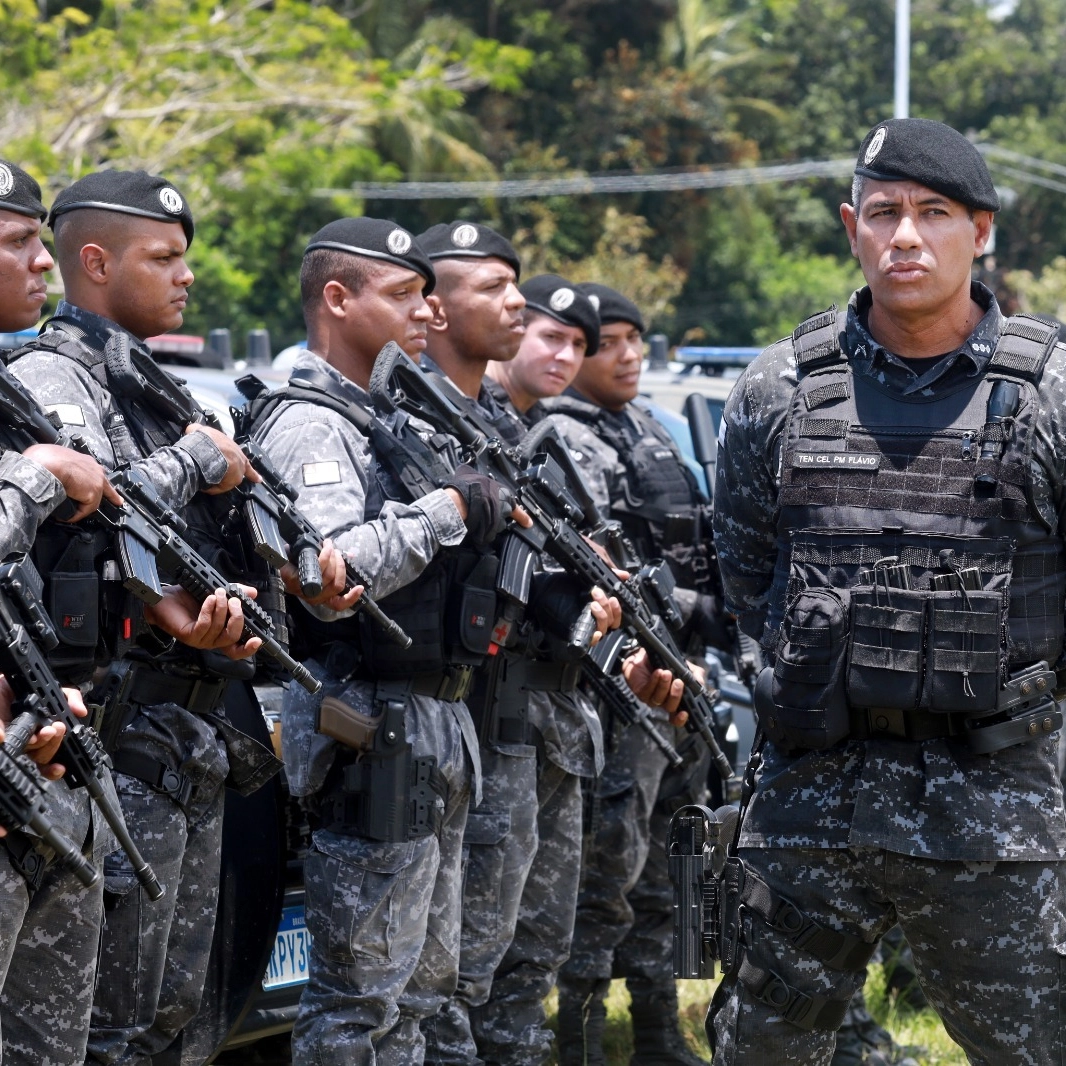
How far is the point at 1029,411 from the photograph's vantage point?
3.23 meters

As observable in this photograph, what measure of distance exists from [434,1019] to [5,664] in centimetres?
183

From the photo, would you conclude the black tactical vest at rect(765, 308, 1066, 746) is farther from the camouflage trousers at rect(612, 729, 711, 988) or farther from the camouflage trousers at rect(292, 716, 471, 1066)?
the camouflage trousers at rect(612, 729, 711, 988)

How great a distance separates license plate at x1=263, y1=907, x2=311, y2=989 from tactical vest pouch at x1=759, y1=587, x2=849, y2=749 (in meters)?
1.44

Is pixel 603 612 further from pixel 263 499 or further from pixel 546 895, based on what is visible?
pixel 263 499

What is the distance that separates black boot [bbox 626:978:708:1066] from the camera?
5152 millimetres

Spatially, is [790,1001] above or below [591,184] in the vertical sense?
above

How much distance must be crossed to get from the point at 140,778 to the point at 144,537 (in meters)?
0.55

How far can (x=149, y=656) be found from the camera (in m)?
3.58

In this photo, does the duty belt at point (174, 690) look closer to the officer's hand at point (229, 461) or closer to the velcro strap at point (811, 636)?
the officer's hand at point (229, 461)

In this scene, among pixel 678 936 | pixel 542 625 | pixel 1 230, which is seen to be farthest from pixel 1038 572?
pixel 1 230

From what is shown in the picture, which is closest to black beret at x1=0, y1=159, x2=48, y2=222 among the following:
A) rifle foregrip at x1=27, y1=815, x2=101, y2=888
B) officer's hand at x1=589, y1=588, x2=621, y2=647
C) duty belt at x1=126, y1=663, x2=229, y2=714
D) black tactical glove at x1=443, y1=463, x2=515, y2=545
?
duty belt at x1=126, y1=663, x2=229, y2=714

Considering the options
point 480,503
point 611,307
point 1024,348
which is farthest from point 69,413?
point 611,307

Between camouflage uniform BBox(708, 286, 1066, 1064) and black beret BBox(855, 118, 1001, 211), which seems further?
black beret BBox(855, 118, 1001, 211)

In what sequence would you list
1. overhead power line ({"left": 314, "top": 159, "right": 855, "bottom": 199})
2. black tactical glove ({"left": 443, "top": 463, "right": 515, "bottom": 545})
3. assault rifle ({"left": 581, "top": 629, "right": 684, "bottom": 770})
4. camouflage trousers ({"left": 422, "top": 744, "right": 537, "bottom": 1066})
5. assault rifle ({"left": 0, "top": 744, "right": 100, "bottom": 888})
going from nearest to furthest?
assault rifle ({"left": 0, "top": 744, "right": 100, "bottom": 888}) < black tactical glove ({"left": 443, "top": 463, "right": 515, "bottom": 545}) < camouflage trousers ({"left": 422, "top": 744, "right": 537, "bottom": 1066}) < assault rifle ({"left": 581, "top": 629, "right": 684, "bottom": 770}) < overhead power line ({"left": 314, "top": 159, "right": 855, "bottom": 199})
